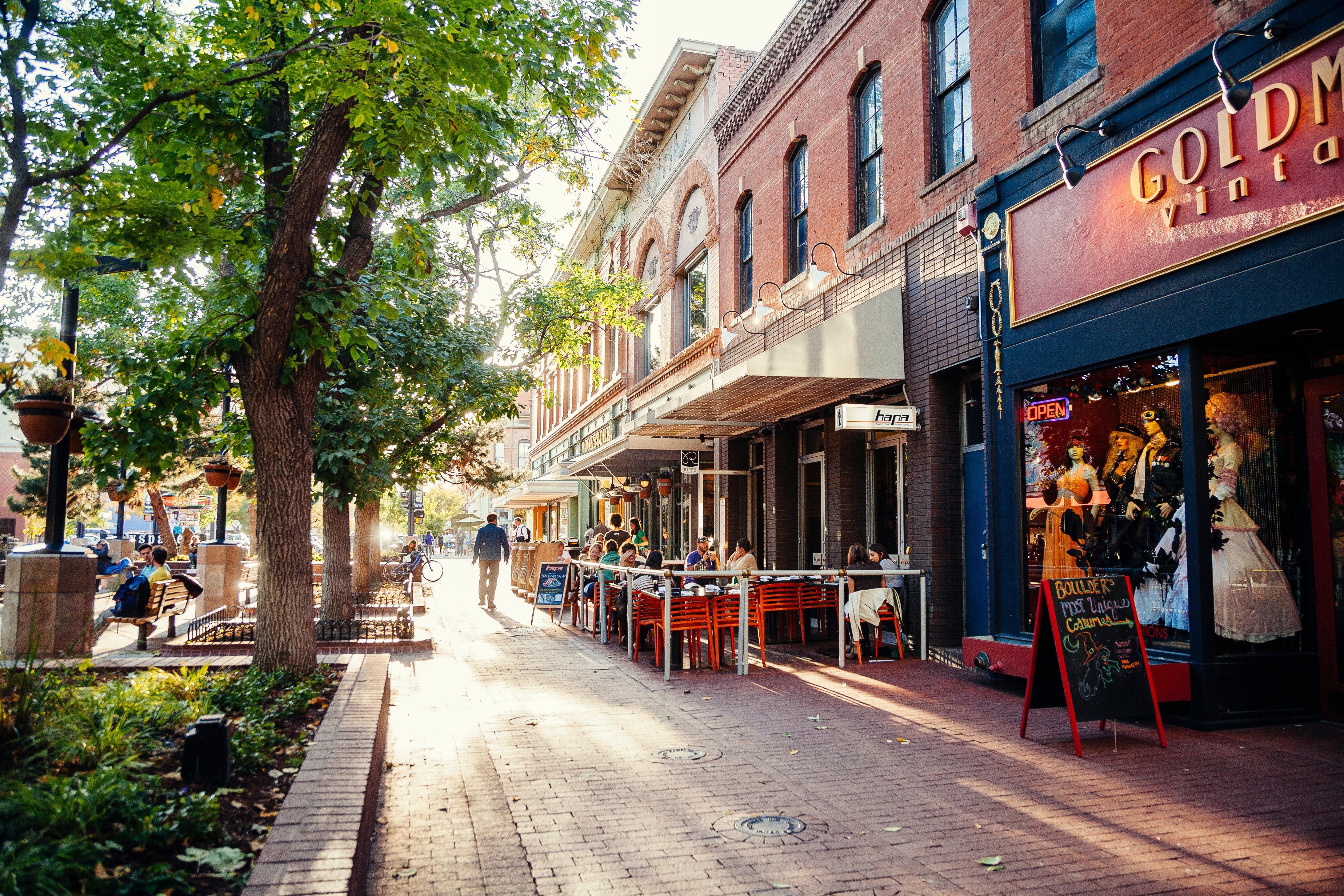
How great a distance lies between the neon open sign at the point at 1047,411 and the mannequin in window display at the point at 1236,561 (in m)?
1.43

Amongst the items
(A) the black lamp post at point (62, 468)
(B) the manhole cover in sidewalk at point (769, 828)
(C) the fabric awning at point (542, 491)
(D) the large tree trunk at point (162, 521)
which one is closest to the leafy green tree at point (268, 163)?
(A) the black lamp post at point (62, 468)

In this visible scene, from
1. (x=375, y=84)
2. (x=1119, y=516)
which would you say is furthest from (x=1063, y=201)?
(x=375, y=84)

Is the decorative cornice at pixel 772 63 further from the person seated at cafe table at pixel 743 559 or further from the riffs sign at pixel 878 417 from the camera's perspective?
the person seated at cafe table at pixel 743 559

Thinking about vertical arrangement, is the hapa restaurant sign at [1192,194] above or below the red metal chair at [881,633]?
above

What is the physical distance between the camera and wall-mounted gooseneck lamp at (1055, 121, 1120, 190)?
7.67 meters

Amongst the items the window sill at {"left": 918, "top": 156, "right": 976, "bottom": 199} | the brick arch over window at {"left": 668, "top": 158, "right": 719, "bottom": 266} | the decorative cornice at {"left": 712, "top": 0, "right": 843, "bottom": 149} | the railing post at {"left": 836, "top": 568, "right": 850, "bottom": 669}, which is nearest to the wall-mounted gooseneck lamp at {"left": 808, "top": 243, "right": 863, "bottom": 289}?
the window sill at {"left": 918, "top": 156, "right": 976, "bottom": 199}

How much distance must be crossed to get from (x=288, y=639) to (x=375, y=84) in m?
4.40

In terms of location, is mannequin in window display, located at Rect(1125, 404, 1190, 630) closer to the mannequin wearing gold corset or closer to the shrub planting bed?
the mannequin wearing gold corset

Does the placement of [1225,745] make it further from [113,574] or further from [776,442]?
[113,574]

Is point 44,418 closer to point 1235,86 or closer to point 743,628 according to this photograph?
point 743,628

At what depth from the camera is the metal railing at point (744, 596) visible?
9406 mm

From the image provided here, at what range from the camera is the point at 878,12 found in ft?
40.1

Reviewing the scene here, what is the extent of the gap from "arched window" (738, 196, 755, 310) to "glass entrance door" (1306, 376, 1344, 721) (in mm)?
10748

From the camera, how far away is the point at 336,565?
13.9 meters
